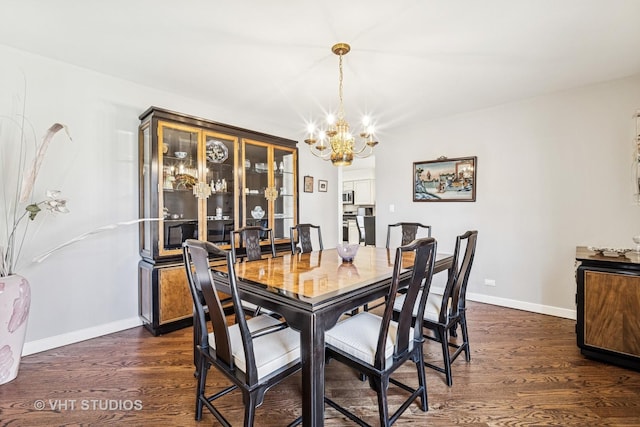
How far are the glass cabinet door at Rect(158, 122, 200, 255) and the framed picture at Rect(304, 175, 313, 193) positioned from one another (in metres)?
1.98

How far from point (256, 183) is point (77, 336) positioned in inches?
91.4

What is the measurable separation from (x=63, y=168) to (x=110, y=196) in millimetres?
421

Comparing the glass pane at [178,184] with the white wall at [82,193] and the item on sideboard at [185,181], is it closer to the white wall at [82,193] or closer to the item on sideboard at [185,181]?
the item on sideboard at [185,181]

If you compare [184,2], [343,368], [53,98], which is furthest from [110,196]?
[343,368]

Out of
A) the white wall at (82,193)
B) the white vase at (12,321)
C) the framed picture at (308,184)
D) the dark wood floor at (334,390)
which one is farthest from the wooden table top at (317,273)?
the framed picture at (308,184)

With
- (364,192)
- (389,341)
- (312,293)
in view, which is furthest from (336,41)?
(364,192)

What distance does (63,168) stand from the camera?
2664 mm

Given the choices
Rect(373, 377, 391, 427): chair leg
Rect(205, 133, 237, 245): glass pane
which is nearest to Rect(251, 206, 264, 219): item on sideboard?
Rect(205, 133, 237, 245): glass pane

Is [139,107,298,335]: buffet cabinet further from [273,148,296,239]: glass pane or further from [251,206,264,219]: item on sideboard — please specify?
[273,148,296,239]: glass pane

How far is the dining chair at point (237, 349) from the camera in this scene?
1.37 m

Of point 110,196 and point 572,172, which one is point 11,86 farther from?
point 572,172

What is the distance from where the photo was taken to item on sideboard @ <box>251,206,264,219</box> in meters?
3.79

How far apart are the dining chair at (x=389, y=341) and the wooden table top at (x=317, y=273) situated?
0.24 metres

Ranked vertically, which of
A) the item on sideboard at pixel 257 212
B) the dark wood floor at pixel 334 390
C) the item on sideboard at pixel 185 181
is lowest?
the dark wood floor at pixel 334 390
